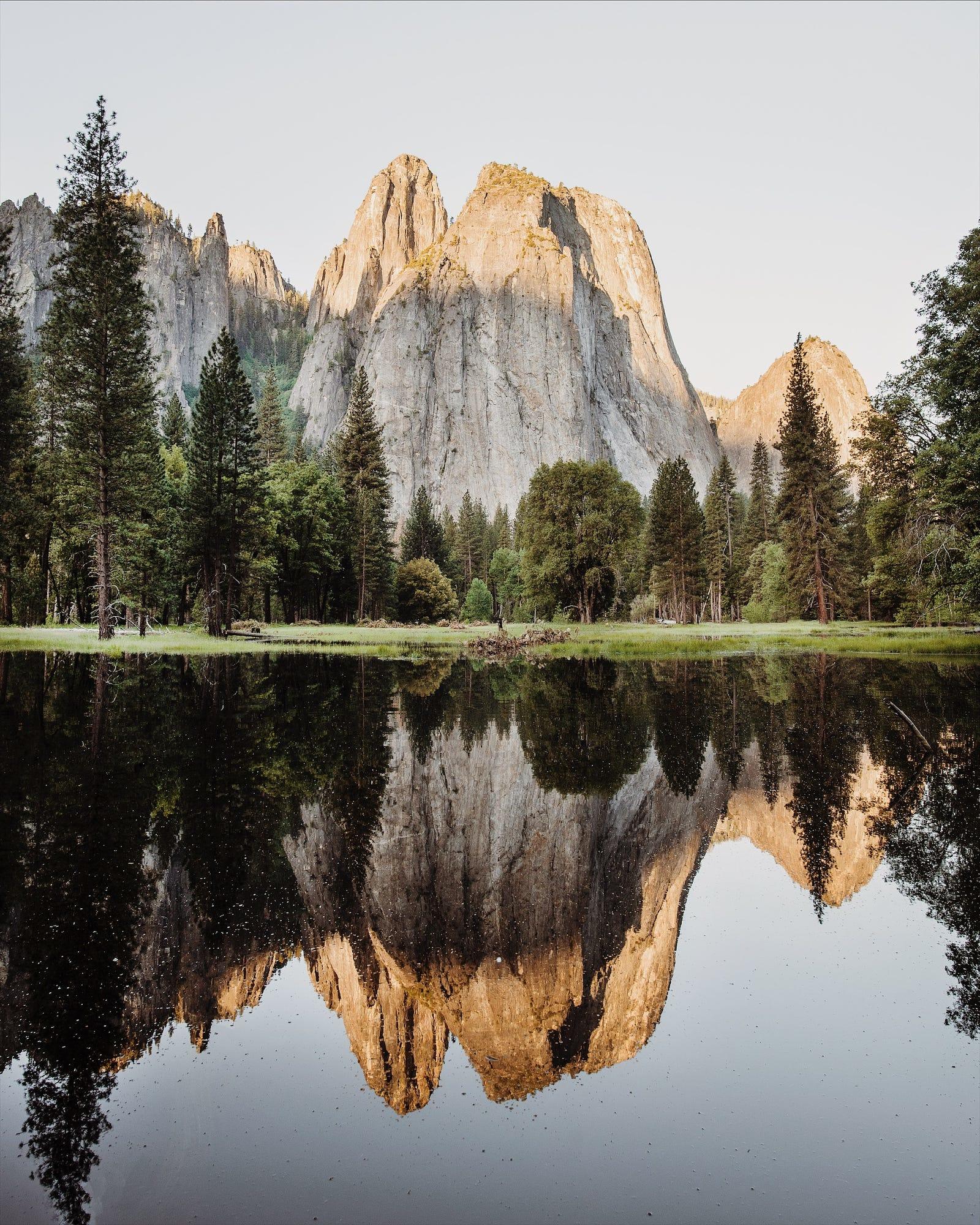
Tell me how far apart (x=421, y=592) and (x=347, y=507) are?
1326cm

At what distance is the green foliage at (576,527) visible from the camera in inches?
2167

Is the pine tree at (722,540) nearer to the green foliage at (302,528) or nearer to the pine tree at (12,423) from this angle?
the green foliage at (302,528)

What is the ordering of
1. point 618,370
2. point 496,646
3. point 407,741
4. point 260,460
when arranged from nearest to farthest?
point 407,741 → point 496,646 → point 260,460 → point 618,370

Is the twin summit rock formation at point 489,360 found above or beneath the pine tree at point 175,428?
above

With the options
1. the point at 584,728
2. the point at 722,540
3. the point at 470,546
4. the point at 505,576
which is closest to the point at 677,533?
the point at 722,540

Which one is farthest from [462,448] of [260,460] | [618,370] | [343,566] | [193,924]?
[193,924]

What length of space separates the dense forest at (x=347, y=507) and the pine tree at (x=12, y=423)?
0.54ft

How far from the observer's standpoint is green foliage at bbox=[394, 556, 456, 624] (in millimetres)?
76938

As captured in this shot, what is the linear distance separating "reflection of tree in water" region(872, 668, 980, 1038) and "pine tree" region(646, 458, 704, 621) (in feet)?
189

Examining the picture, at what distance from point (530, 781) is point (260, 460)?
4218cm

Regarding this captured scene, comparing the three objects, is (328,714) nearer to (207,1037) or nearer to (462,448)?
(207,1037)

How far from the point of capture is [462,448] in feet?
528

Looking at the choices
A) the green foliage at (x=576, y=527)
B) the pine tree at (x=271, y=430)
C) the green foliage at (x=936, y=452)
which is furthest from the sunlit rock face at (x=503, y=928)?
the pine tree at (x=271, y=430)

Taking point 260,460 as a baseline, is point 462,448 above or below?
above
